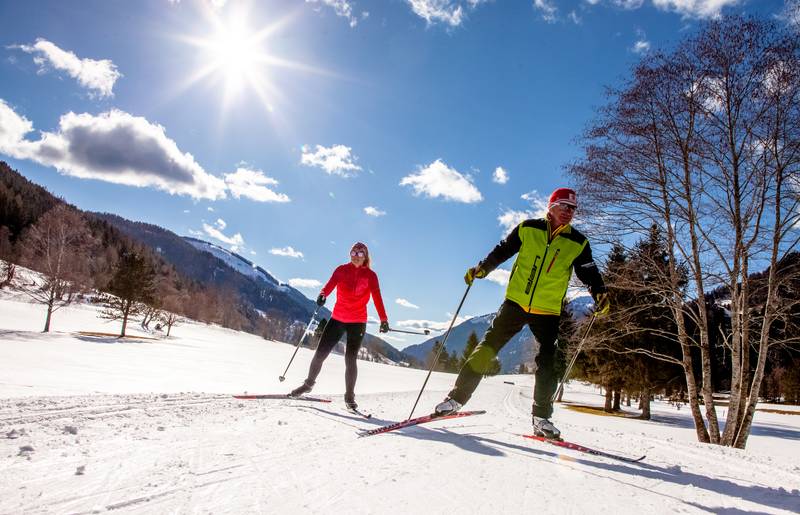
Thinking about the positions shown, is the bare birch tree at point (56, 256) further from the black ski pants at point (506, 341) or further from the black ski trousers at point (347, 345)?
the black ski pants at point (506, 341)

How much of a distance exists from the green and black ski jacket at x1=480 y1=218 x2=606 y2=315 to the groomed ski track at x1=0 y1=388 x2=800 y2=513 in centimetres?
130

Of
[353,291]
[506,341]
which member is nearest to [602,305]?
[506,341]

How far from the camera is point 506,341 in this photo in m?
3.95

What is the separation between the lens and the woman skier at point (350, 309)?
18.9ft

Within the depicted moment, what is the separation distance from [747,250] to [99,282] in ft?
283

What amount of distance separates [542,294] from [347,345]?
9.47 feet

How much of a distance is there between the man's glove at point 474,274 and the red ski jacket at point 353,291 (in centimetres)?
197

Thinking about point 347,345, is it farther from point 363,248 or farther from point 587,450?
point 587,450

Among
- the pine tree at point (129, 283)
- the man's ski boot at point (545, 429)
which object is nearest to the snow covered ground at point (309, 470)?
the man's ski boot at point (545, 429)

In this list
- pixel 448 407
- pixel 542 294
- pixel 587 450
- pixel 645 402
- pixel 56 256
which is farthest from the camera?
pixel 56 256

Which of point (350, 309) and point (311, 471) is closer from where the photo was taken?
point (311, 471)

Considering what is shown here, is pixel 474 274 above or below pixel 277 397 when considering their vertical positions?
above

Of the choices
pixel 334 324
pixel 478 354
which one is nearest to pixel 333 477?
pixel 478 354

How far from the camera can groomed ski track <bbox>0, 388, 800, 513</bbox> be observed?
5.53 ft
